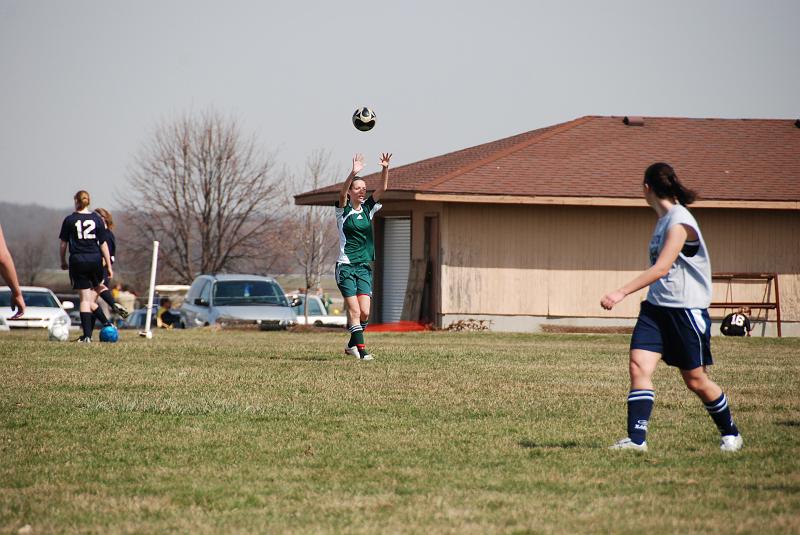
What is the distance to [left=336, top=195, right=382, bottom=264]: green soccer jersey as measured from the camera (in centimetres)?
1400

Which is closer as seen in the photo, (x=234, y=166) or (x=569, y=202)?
(x=569, y=202)

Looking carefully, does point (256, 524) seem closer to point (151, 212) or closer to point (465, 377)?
point (465, 377)

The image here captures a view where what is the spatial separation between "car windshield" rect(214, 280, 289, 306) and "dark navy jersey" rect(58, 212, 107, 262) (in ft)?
35.3

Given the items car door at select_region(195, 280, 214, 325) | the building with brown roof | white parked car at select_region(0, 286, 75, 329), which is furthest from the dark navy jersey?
white parked car at select_region(0, 286, 75, 329)

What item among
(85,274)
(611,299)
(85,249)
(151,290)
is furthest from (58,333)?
(611,299)

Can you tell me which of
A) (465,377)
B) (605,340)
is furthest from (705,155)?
(465,377)

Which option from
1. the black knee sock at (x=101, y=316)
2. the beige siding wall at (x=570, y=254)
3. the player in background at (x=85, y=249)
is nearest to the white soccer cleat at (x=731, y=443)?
the player in background at (x=85, y=249)

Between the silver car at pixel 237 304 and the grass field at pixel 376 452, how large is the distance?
13.0 m

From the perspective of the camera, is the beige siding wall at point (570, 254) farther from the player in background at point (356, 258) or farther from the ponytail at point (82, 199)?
the player in background at point (356, 258)

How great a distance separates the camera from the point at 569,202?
25141 mm

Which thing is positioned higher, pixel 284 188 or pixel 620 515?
pixel 284 188

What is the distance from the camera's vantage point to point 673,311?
7.39 meters

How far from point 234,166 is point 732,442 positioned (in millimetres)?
54244

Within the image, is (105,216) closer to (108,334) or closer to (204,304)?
(108,334)
